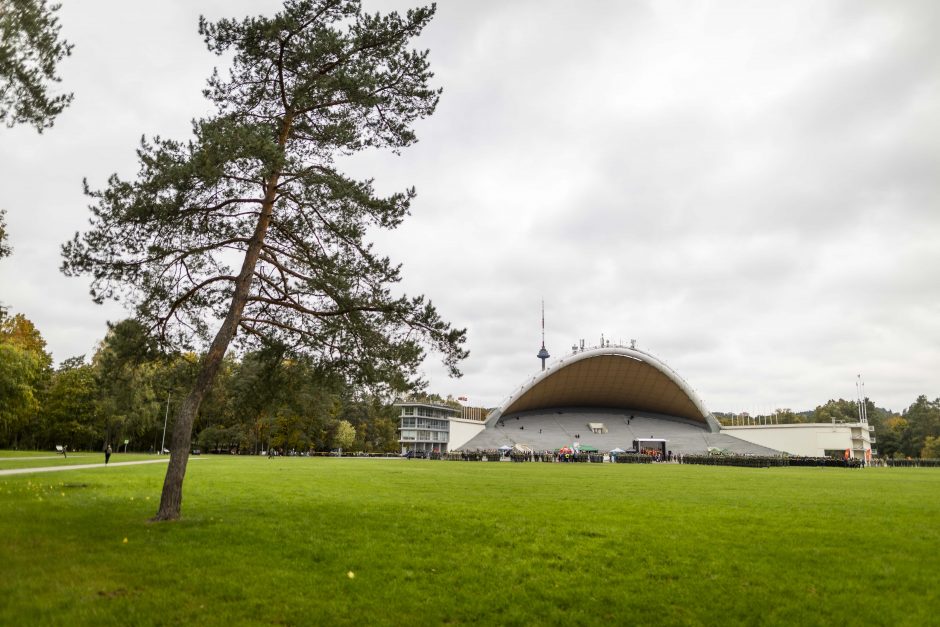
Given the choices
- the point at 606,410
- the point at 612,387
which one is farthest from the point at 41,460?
the point at 606,410

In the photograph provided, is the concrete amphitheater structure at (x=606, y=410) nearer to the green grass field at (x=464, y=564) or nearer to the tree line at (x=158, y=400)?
the tree line at (x=158, y=400)

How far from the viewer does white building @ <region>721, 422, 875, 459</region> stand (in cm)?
7306

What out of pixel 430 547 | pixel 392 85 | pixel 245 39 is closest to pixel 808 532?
pixel 430 547

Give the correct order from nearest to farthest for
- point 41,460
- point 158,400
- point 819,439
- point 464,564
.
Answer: point 464,564 < point 41,460 < point 158,400 < point 819,439

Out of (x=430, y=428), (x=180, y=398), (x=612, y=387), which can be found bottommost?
(x=430, y=428)

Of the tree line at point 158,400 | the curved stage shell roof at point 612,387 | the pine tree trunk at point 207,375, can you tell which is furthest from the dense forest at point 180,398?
the curved stage shell roof at point 612,387

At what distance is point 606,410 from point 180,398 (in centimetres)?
8659

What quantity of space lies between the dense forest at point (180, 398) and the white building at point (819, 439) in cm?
2088

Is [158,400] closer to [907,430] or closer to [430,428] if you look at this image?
[430,428]

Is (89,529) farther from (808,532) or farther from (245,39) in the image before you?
(808,532)

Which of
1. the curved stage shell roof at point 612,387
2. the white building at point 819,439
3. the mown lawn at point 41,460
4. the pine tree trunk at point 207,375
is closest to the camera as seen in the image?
the pine tree trunk at point 207,375

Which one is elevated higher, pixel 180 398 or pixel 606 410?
pixel 606 410

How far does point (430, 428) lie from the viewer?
94.6 metres

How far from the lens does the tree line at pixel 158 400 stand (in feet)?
42.9
